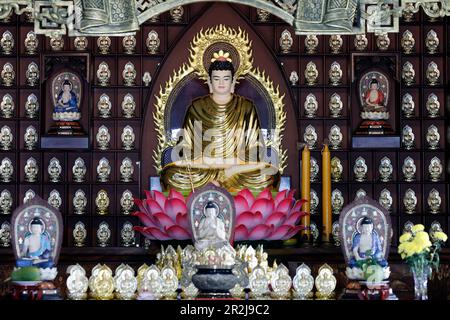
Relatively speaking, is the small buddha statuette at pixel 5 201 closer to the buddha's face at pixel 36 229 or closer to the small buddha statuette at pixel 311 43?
the small buddha statuette at pixel 311 43

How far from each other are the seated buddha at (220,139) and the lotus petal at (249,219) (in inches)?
61.8

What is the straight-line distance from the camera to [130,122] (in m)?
8.66

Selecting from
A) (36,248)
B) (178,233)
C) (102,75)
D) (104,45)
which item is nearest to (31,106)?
(102,75)

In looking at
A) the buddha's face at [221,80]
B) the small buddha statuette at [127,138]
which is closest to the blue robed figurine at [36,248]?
the small buddha statuette at [127,138]

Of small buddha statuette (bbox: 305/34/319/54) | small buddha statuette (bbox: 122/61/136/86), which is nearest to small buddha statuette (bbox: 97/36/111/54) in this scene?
small buddha statuette (bbox: 122/61/136/86)

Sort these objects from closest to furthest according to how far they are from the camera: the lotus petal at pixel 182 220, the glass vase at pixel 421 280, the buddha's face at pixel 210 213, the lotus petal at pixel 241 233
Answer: the glass vase at pixel 421 280 → the buddha's face at pixel 210 213 → the lotus petal at pixel 182 220 → the lotus petal at pixel 241 233

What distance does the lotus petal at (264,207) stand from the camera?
7.00 metres

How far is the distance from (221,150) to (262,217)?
173cm

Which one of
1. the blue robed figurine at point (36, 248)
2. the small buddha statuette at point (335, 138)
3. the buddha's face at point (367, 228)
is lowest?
the blue robed figurine at point (36, 248)

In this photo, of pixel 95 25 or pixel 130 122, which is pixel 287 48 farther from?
pixel 95 25

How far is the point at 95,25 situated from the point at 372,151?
10.3ft
